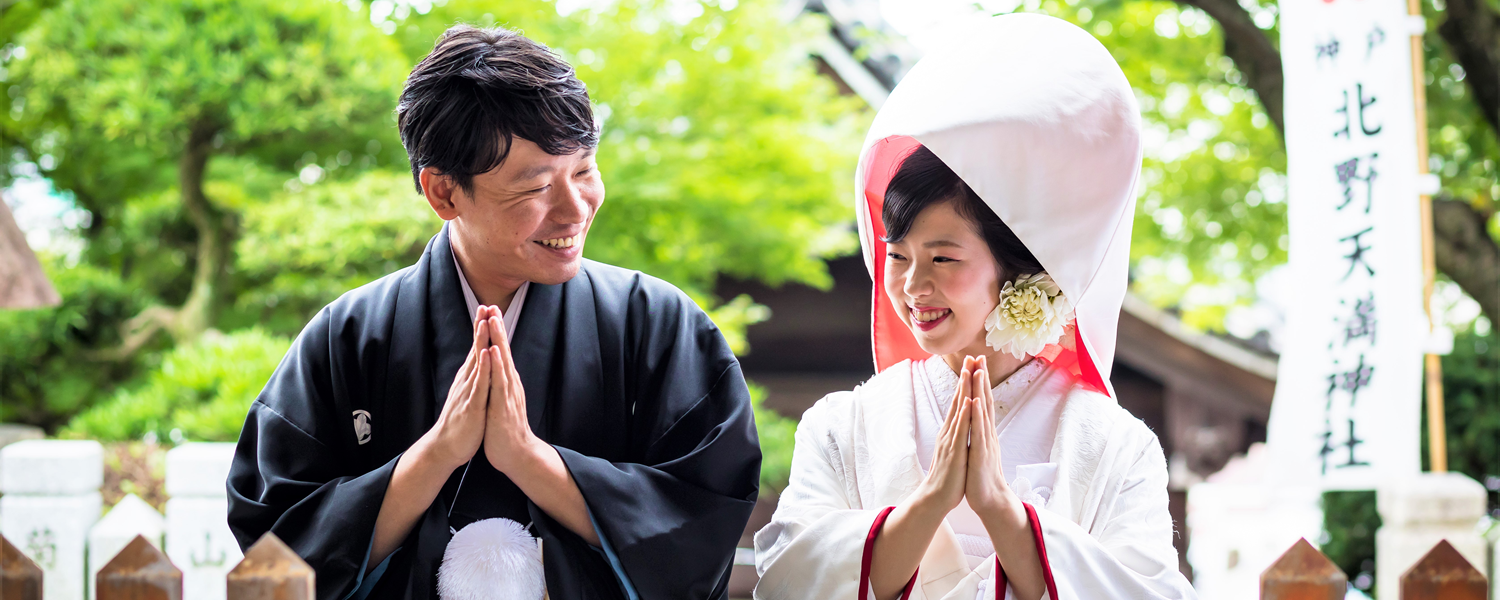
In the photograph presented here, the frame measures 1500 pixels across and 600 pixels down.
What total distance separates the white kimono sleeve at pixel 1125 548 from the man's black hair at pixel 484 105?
1251mm

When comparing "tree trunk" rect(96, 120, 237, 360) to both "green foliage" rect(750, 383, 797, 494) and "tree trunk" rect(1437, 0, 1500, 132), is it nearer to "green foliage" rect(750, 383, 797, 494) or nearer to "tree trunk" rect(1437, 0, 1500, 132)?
"green foliage" rect(750, 383, 797, 494)

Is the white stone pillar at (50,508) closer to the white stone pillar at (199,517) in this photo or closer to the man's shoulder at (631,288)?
the white stone pillar at (199,517)

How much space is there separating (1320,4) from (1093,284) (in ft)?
14.5

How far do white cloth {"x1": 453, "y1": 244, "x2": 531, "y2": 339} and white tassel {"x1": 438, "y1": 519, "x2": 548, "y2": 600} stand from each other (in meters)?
0.43

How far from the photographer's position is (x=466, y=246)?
2.20 m

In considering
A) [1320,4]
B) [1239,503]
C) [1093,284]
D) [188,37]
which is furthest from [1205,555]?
[188,37]

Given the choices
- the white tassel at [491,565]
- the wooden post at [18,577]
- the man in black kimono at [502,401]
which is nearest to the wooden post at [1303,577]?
the man in black kimono at [502,401]

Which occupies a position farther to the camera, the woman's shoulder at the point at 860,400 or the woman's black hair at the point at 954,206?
the woman's shoulder at the point at 860,400

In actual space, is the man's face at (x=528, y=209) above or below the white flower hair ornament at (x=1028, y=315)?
above

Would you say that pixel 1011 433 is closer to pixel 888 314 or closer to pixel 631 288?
pixel 888 314

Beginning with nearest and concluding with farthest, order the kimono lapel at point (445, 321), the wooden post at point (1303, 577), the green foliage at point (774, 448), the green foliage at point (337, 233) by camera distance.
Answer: the wooden post at point (1303, 577)
the kimono lapel at point (445, 321)
the green foliage at point (337, 233)
the green foliage at point (774, 448)

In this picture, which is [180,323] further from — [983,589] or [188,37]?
[983,589]

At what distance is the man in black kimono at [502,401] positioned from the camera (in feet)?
6.54

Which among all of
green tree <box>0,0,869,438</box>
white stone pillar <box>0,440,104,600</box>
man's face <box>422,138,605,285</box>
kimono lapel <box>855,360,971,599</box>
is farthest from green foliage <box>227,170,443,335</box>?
kimono lapel <box>855,360,971,599</box>
